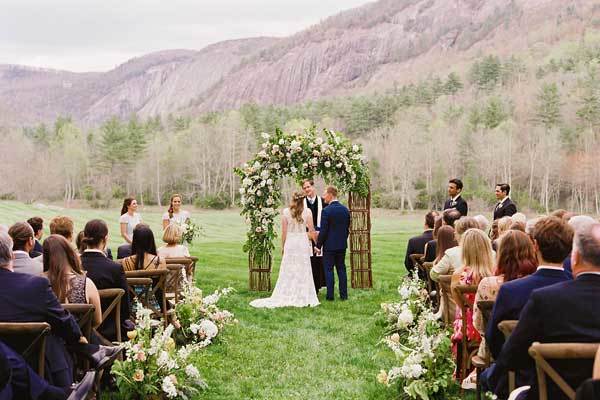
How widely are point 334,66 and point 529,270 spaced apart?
175 m

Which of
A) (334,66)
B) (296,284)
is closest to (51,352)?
(296,284)

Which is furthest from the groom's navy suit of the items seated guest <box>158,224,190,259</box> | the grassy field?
seated guest <box>158,224,190,259</box>

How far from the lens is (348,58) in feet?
584

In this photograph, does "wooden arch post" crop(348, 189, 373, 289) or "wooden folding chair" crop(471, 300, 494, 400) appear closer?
"wooden folding chair" crop(471, 300, 494, 400)

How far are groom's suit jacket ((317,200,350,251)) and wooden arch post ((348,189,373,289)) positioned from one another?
2228mm

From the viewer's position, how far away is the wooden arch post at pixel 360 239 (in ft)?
48.1

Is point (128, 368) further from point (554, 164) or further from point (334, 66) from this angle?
point (334, 66)

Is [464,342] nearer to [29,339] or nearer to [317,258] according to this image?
[29,339]

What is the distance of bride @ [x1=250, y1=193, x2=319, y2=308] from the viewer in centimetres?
1231

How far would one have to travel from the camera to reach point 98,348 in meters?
4.97

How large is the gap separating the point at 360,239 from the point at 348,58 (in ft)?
551

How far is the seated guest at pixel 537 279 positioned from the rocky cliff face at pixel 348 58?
140545 millimetres

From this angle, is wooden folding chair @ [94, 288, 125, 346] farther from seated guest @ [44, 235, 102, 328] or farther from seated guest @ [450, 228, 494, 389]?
seated guest @ [450, 228, 494, 389]

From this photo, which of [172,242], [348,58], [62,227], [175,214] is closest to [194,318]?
[172,242]
